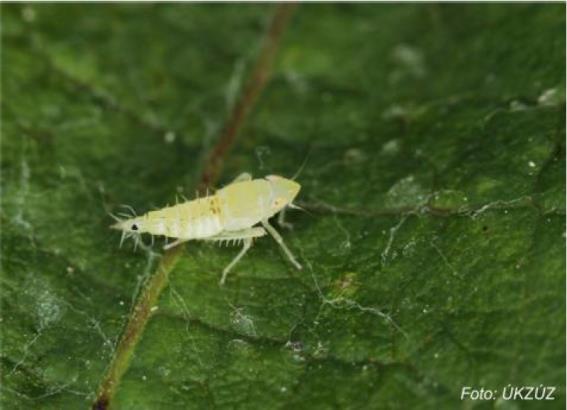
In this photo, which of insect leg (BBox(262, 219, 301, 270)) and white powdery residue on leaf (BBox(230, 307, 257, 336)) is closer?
white powdery residue on leaf (BBox(230, 307, 257, 336))

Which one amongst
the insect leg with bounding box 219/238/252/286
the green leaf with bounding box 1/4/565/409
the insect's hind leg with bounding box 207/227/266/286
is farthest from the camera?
the insect's hind leg with bounding box 207/227/266/286

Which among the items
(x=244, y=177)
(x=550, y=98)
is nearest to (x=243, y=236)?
(x=244, y=177)

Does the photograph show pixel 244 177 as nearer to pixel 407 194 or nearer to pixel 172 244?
pixel 172 244

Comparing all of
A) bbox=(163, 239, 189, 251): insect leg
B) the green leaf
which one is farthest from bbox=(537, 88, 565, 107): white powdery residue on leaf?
bbox=(163, 239, 189, 251): insect leg

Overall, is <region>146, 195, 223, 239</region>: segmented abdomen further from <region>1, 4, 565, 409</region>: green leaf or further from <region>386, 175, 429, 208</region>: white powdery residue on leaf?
<region>386, 175, 429, 208</region>: white powdery residue on leaf

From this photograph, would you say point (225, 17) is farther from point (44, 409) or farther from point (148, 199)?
point (44, 409)

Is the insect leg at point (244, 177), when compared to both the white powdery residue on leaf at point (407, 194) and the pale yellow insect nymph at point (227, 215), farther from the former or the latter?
the white powdery residue on leaf at point (407, 194)

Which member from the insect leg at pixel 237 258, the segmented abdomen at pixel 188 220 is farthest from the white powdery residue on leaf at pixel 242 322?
the segmented abdomen at pixel 188 220
